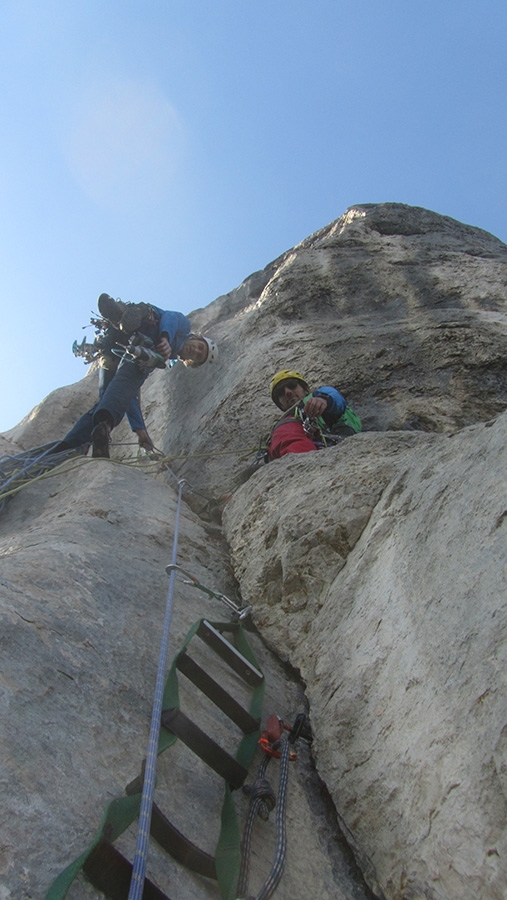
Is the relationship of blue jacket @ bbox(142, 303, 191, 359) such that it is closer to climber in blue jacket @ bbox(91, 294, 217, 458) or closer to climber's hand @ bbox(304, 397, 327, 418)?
climber in blue jacket @ bbox(91, 294, 217, 458)

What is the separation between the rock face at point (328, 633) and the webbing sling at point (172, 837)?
0.18 feet

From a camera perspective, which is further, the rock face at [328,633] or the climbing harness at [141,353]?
the climbing harness at [141,353]

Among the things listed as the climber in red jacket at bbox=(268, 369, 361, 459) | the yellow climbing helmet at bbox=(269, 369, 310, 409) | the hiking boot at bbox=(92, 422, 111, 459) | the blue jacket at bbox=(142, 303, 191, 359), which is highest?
the blue jacket at bbox=(142, 303, 191, 359)

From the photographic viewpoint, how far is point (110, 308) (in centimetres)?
625

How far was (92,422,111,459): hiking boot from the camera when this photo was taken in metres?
5.19

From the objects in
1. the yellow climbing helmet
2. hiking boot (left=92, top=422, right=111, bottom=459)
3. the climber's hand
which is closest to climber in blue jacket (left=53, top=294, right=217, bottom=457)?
hiking boot (left=92, top=422, right=111, bottom=459)

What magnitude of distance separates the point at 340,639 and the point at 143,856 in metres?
1.21

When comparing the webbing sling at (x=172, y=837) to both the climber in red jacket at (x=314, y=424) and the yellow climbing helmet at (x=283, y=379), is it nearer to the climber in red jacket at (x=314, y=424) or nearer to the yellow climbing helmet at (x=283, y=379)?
the climber in red jacket at (x=314, y=424)

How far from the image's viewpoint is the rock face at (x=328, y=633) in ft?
5.02

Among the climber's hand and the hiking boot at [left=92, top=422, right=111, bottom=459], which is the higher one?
the climber's hand

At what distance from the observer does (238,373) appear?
19.6ft

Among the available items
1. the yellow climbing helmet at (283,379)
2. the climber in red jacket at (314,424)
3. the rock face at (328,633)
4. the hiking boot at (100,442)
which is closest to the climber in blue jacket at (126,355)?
the hiking boot at (100,442)

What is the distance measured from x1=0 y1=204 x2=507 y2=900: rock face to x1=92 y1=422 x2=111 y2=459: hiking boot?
38 cm

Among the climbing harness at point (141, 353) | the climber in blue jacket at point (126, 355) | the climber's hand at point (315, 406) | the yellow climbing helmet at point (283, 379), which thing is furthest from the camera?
the climbing harness at point (141, 353)
